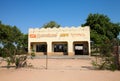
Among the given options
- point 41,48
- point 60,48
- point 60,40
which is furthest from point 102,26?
point 41,48

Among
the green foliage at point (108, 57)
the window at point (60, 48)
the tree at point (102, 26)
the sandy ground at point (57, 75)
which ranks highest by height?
the tree at point (102, 26)

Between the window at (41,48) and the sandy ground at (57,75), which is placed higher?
the window at (41,48)

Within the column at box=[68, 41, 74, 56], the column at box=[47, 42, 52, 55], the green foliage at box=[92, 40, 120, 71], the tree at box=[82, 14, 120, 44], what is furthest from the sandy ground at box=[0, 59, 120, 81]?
the tree at box=[82, 14, 120, 44]

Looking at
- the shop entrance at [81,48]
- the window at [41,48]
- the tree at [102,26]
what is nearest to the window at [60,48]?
the shop entrance at [81,48]

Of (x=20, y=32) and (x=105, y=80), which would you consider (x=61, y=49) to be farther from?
(x=105, y=80)

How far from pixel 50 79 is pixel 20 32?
48019 mm

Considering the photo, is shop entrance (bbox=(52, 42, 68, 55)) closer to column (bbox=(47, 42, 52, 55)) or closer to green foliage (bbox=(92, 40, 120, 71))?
column (bbox=(47, 42, 52, 55))

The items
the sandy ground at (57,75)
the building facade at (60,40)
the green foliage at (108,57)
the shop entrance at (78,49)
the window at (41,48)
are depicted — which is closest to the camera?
the sandy ground at (57,75)

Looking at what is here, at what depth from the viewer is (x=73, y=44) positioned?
3981cm

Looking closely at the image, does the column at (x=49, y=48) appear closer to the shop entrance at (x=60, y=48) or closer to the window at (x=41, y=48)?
the shop entrance at (x=60, y=48)

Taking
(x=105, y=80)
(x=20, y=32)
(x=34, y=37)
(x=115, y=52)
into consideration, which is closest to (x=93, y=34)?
(x=34, y=37)

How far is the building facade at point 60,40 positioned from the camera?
126 ft

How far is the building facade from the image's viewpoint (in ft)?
126

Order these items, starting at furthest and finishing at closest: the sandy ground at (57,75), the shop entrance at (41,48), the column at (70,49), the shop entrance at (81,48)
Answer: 1. the shop entrance at (41,48)
2. the shop entrance at (81,48)
3. the column at (70,49)
4. the sandy ground at (57,75)
